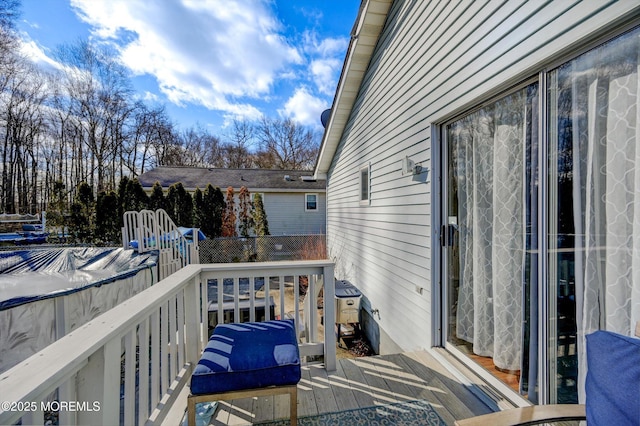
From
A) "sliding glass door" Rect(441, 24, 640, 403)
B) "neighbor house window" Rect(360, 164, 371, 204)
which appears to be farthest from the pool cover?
"sliding glass door" Rect(441, 24, 640, 403)

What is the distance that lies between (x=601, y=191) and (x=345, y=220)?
230 inches

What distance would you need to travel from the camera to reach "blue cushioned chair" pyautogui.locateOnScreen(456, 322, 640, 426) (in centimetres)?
100

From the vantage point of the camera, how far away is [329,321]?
8.36ft

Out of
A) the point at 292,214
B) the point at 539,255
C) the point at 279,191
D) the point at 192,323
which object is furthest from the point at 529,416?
the point at 292,214

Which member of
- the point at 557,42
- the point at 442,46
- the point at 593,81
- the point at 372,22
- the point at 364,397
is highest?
the point at 372,22

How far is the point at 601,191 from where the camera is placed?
1463 millimetres

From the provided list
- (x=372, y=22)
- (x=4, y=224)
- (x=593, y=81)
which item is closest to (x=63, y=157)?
(x=4, y=224)

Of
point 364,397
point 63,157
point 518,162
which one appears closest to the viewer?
point 518,162

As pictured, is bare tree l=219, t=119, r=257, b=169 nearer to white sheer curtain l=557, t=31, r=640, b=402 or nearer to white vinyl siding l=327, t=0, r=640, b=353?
white vinyl siding l=327, t=0, r=640, b=353

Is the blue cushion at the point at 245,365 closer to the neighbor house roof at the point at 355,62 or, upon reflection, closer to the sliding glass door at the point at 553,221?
the sliding glass door at the point at 553,221

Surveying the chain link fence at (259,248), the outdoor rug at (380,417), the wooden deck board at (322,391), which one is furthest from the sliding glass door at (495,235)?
the chain link fence at (259,248)

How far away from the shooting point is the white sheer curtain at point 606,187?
1347 mm

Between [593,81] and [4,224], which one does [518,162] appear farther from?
[4,224]

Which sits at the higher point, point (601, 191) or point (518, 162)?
point (518, 162)
